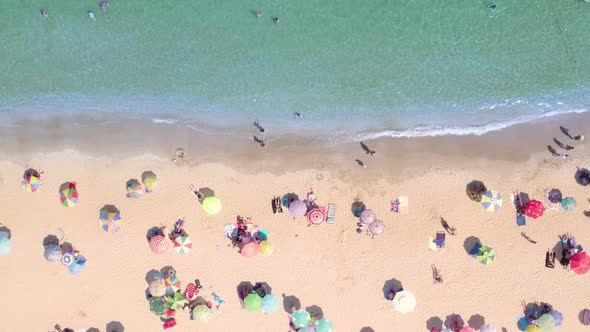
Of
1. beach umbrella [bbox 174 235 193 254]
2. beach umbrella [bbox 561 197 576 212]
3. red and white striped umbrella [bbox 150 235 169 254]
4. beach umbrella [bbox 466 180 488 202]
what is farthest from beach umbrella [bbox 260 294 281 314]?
beach umbrella [bbox 561 197 576 212]

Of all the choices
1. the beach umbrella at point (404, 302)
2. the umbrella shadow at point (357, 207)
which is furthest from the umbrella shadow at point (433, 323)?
the umbrella shadow at point (357, 207)

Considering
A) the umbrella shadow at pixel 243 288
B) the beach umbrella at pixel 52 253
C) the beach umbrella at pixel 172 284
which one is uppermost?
the beach umbrella at pixel 52 253

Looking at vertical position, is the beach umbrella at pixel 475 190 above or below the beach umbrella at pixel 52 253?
above

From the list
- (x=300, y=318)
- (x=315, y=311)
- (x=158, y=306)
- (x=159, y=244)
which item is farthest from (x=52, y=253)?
(x=315, y=311)

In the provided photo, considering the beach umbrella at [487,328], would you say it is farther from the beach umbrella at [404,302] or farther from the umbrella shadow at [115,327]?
the umbrella shadow at [115,327]

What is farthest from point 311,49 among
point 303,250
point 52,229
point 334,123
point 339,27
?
point 52,229

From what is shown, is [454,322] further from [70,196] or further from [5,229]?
[5,229]
